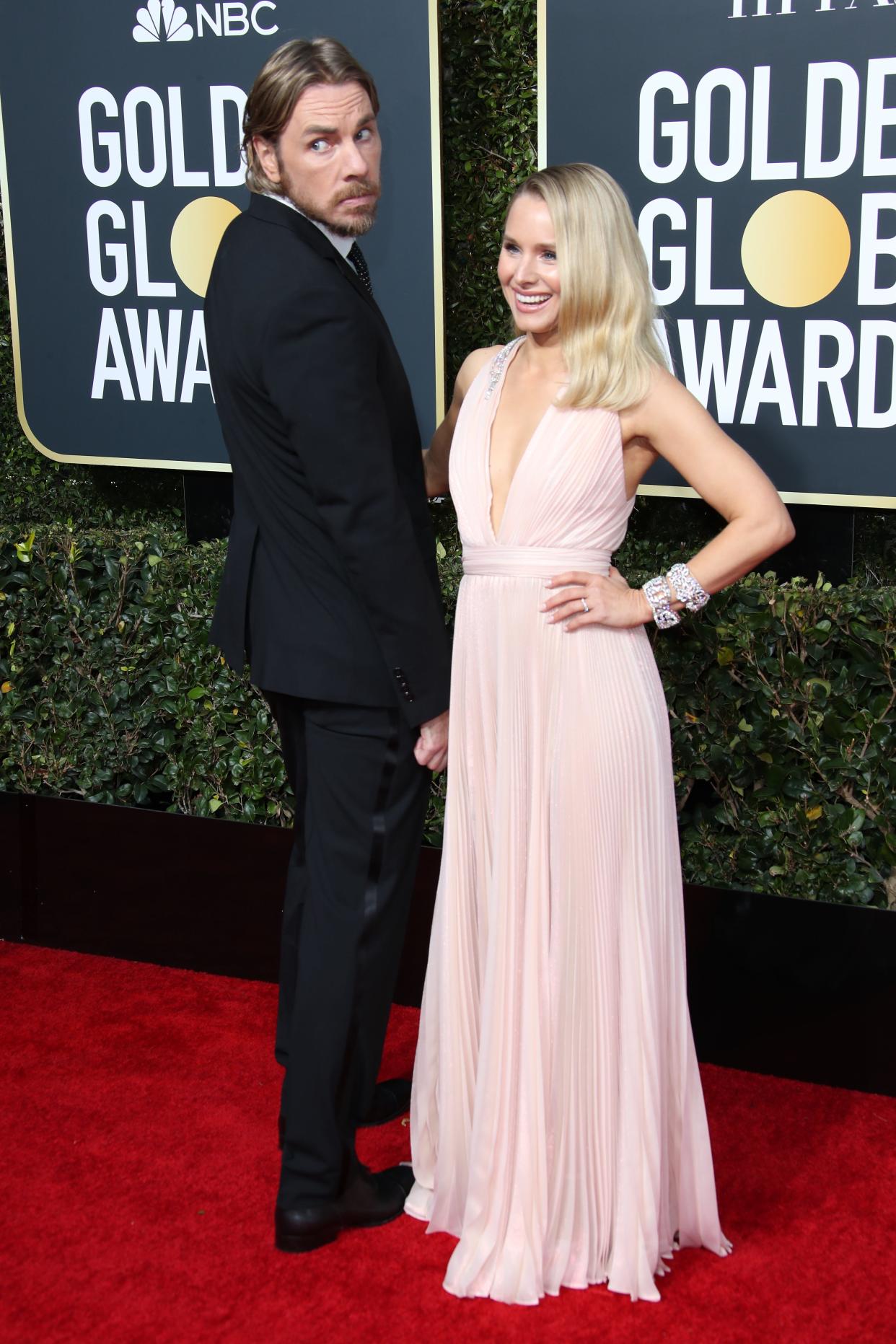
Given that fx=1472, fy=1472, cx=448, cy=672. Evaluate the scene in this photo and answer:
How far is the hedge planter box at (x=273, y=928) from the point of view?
3.56m

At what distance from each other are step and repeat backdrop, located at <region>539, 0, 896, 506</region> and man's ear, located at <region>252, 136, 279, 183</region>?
4.23 ft

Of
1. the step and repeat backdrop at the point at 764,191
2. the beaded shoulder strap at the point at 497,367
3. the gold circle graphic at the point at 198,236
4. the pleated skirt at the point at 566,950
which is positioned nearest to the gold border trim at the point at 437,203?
the step and repeat backdrop at the point at 764,191

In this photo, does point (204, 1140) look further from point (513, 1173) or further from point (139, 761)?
point (139, 761)

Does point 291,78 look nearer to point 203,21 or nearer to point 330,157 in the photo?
point 330,157

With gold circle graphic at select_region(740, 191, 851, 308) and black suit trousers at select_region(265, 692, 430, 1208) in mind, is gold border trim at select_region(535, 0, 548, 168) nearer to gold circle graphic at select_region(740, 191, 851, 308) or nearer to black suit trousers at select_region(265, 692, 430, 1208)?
gold circle graphic at select_region(740, 191, 851, 308)

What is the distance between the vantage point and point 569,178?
255 centimetres

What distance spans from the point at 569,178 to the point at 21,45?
2604 millimetres

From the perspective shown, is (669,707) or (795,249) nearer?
(795,249)

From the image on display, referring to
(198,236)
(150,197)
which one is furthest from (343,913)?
(150,197)

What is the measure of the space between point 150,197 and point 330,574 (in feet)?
7.01

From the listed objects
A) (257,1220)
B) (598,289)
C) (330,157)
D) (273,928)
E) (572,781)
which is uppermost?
(330,157)

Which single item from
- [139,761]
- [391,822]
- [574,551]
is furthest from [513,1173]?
[139,761]

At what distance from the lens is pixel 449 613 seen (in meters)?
3.98

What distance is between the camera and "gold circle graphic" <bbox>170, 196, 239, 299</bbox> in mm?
4270
